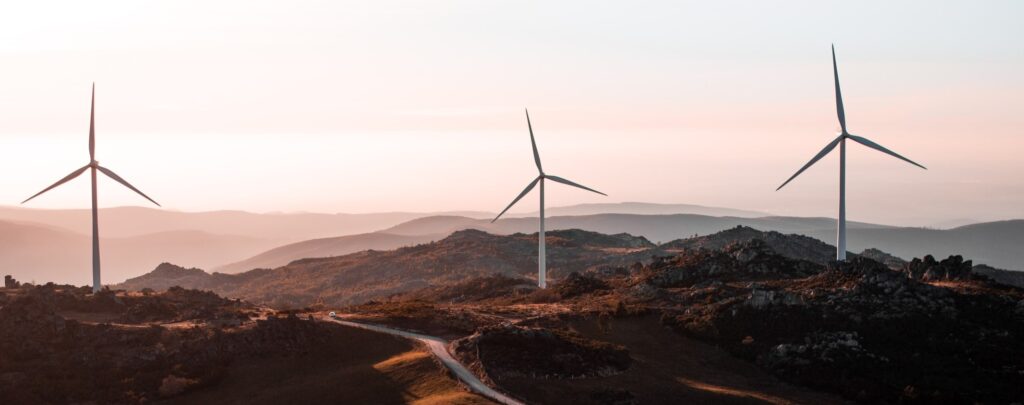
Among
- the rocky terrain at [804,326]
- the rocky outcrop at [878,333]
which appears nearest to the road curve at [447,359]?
the rocky terrain at [804,326]

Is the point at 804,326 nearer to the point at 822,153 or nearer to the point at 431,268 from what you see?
the point at 822,153

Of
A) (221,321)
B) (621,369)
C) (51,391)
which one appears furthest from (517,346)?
(51,391)

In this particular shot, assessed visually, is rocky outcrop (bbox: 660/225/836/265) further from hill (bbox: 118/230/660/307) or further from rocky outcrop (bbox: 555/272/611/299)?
rocky outcrop (bbox: 555/272/611/299)

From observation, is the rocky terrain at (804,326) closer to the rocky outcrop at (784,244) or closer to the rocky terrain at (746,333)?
the rocky terrain at (746,333)

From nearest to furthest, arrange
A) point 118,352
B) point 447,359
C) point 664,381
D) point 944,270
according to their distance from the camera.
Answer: point 664,381 < point 447,359 < point 118,352 < point 944,270

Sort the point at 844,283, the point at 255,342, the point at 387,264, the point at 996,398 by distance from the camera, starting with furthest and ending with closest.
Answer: the point at 387,264, the point at 844,283, the point at 255,342, the point at 996,398

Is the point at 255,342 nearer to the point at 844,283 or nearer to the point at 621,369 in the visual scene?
the point at 621,369

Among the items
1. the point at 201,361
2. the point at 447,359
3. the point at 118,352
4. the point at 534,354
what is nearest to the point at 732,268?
the point at 534,354

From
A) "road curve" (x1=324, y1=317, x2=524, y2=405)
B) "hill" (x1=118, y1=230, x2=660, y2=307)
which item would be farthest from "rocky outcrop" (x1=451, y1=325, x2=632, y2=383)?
"hill" (x1=118, y1=230, x2=660, y2=307)
